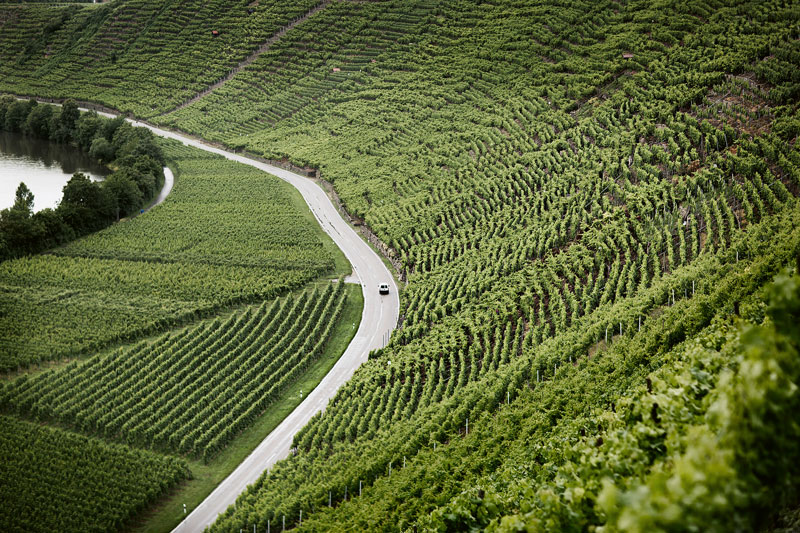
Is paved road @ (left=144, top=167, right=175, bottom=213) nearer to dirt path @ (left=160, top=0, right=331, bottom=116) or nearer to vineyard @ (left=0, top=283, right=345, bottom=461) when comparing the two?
dirt path @ (left=160, top=0, right=331, bottom=116)

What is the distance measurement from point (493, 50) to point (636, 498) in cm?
10492

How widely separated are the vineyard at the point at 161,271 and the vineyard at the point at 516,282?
0.32 meters

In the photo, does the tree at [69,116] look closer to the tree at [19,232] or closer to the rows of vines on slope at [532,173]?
the rows of vines on slope at [532,173]

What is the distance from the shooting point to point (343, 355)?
2018 inches

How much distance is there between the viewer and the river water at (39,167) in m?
92.2

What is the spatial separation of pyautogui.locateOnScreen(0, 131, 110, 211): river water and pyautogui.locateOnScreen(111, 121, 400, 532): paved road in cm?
3321

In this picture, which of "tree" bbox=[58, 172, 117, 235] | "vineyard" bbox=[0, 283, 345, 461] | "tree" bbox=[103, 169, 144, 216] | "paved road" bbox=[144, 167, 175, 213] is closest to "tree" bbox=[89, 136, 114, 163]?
"paved road" bbox=[144, 167, 175, 213]

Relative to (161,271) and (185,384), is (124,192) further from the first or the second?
(185,384)

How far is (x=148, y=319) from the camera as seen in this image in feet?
177

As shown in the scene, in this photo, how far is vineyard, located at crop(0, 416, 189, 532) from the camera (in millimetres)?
34312

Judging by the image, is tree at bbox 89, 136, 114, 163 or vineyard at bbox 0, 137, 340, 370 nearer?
vineyard at bbox 0, 137, 340, 370

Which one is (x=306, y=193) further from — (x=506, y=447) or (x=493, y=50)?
(x=506, y=447)

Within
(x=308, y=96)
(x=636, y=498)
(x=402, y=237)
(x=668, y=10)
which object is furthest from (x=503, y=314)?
(x=308, y=96)

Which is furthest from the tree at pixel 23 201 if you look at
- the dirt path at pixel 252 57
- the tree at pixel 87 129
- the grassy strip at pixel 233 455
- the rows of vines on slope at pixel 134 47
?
the dirt path at pixel 252 57
